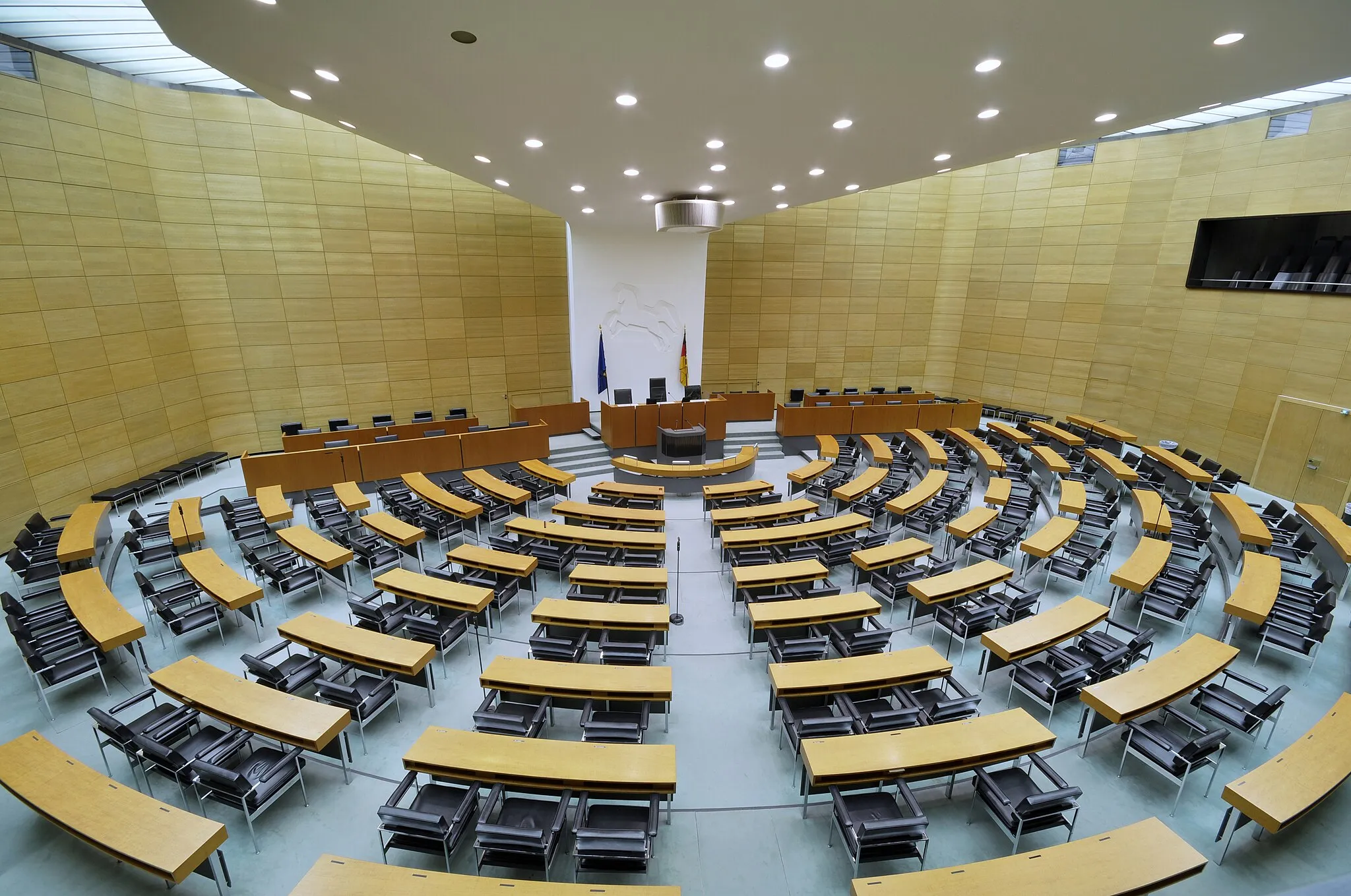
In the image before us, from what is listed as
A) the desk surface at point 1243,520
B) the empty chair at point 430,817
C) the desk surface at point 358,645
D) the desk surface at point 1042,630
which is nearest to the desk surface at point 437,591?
the desk surface at point 358,645

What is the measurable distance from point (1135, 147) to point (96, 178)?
1011 inches

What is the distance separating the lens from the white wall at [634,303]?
1700 centimetres

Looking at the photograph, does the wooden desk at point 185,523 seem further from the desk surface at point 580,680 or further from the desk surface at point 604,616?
the desk surface at point 580,680

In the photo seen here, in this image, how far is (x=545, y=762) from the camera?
Answer: 4.81m

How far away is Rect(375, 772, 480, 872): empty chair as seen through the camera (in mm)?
4410

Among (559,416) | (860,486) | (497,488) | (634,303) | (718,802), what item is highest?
(634,303)

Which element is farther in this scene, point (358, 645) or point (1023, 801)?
point (358, 645)

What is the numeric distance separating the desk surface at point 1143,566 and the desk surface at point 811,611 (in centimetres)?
376

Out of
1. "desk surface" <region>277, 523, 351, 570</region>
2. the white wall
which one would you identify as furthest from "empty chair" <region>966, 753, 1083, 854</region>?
the white wall

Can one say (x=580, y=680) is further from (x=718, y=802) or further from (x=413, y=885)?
(x=413, y=885)

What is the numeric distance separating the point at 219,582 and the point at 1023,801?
31.8ft

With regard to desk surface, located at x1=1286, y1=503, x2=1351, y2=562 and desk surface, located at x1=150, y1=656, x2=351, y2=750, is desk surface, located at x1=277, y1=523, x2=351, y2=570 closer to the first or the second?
desk surface, located at x1=150, y1=656, x2=351, y2=750

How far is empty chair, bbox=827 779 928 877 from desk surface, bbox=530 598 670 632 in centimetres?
266

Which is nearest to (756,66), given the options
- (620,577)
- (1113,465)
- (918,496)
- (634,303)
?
(620,577)
